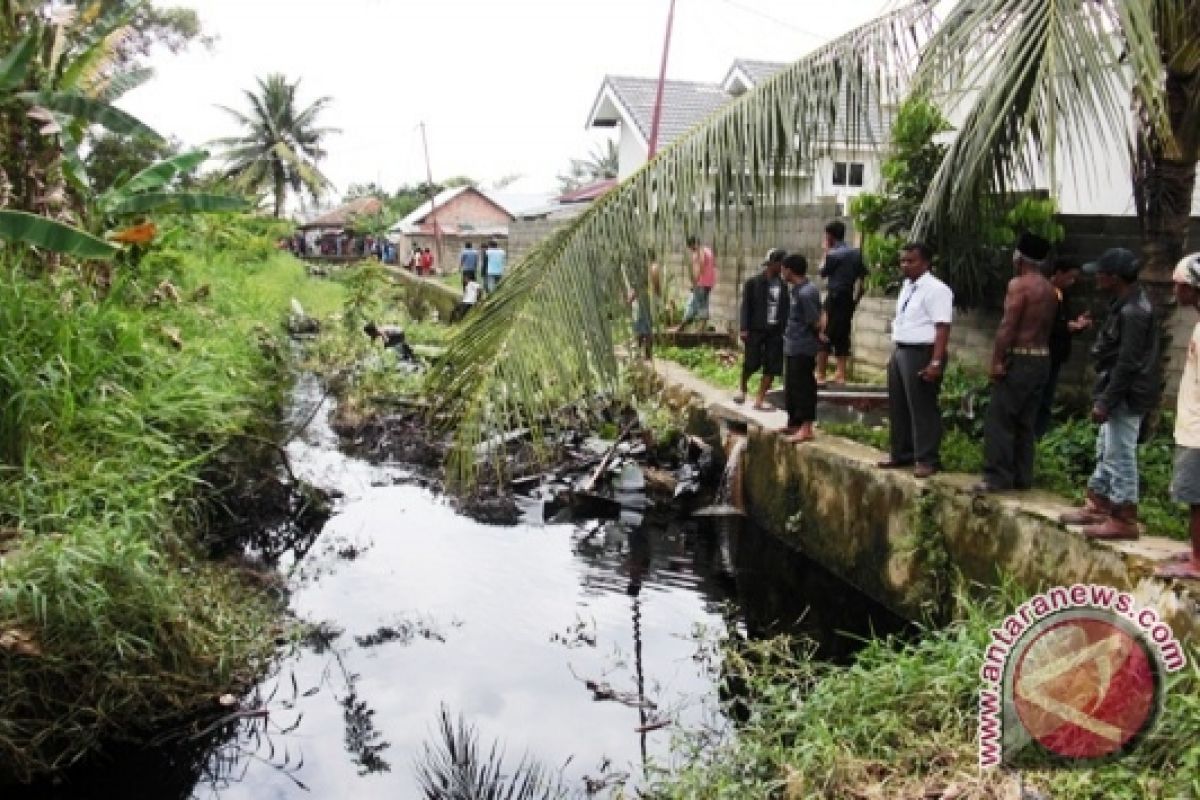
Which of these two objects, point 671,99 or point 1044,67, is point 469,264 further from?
point 1044,67

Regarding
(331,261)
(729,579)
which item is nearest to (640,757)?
(729,579)

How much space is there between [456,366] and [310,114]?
1678 inches

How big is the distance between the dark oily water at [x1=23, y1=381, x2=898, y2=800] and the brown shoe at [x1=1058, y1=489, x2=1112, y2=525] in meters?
1.60

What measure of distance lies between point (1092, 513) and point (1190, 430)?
36.2 inches

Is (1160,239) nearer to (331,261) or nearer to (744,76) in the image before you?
(744,76)

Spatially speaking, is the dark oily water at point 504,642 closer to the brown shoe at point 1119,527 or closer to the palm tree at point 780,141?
the brown shoe at point 1119,527

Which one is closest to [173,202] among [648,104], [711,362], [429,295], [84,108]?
[84,108]

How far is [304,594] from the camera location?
660 centimetres

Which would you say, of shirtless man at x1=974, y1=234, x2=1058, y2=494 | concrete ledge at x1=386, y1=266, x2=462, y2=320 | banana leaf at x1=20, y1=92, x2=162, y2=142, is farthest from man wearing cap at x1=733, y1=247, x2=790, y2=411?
concrete ledge at x1=386, y1=266, x2=462, y2=320

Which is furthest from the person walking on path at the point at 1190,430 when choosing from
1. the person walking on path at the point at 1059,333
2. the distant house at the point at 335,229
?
the distant house at the point at 335,229

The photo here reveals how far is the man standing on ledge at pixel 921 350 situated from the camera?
564 cm

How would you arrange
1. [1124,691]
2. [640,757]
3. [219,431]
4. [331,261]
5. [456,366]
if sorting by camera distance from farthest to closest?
[331,261], [219,431], [640,757], [456,366], [1124,691]

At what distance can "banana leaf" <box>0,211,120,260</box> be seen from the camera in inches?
213

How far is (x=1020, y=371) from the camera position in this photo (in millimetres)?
5180
